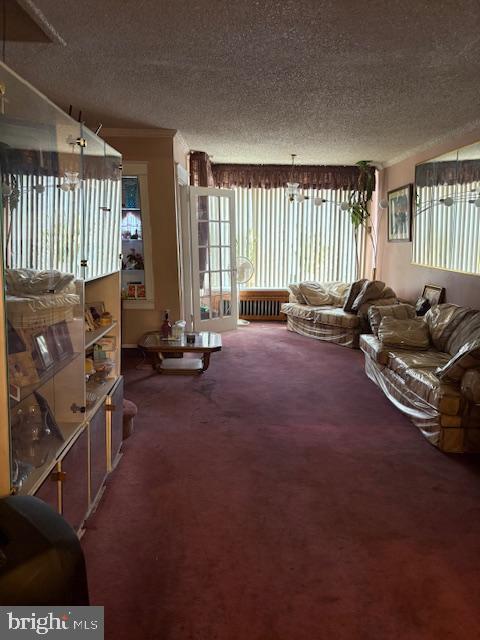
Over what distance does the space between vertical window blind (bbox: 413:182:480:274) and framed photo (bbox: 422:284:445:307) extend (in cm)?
24

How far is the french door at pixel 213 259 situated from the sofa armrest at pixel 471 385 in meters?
4.20

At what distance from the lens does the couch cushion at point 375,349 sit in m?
4.84

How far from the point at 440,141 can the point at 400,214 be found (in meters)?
1.37

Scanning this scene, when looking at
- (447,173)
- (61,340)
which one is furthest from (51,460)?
(447,173)

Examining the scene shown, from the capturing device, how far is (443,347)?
15.9 ft

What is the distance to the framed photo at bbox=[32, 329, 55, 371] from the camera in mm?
2033

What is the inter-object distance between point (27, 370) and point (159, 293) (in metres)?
4.30

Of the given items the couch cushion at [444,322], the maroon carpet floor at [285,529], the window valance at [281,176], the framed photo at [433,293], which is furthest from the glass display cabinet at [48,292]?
the window valance at [281,176]

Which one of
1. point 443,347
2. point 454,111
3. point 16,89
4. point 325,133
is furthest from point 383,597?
point 325,133

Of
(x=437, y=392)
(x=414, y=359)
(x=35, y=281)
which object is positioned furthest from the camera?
(x=414, y=359)

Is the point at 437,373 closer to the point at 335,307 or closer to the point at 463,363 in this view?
the point at 463,363

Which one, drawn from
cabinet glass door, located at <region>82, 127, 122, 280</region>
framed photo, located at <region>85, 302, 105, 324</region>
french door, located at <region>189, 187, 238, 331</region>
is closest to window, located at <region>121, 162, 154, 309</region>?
french door, located at <region>189, 187, 238, 331</region>

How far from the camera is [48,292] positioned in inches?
83.8

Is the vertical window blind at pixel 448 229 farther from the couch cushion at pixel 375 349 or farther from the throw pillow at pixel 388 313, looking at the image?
the couch cushion at pixel 375 349
